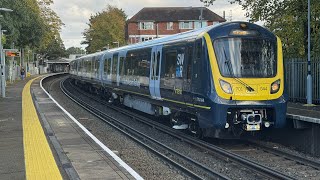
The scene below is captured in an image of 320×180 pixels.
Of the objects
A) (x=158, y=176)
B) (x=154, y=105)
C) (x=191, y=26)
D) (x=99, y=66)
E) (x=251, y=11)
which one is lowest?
(x=158, y=176)

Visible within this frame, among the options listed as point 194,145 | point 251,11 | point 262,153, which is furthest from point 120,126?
point 251,11

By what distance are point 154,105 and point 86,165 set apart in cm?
715

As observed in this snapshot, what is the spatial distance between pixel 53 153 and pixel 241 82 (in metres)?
4.81

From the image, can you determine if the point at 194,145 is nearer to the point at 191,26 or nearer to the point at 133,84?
the point at 133,84

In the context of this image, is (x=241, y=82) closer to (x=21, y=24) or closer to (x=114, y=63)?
(x=114, y=63)

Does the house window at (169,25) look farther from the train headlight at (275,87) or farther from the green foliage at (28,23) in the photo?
the train headlight at (275,87)

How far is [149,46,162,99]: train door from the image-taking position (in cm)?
1496

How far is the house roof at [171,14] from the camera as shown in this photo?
3091 inches

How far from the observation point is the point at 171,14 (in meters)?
79.8

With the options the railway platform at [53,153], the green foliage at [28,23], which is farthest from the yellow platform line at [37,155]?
the green foliage at [28,23]

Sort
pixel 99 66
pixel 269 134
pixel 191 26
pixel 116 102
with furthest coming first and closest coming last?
1. pixel 191 26
2. pixel 99 66
3. pixel 116 102
4. pixel 269 134

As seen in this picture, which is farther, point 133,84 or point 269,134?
point 133,84

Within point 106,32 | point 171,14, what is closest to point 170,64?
point 171,14

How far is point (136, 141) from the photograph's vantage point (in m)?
13.2
